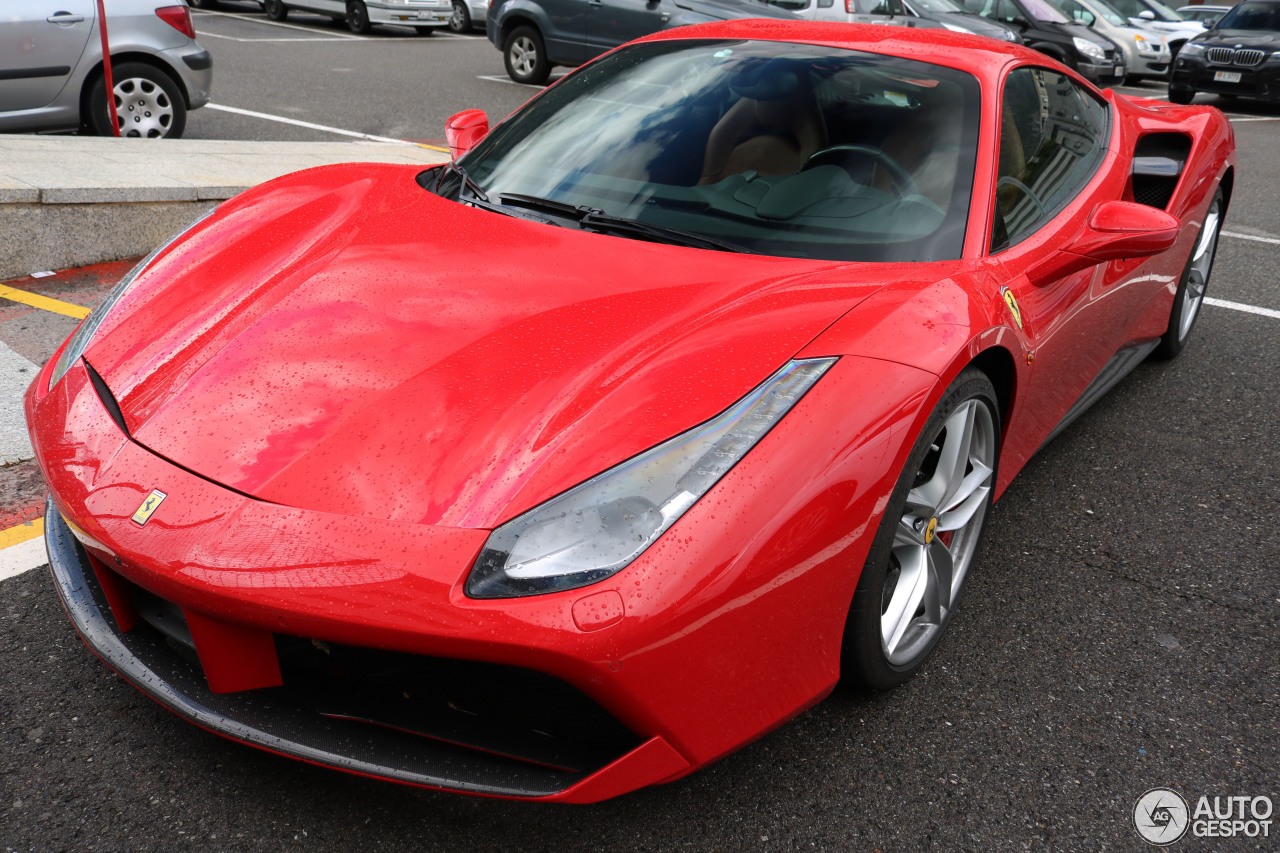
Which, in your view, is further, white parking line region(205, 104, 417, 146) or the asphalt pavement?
white parking line region(205, 104, 417, 146)

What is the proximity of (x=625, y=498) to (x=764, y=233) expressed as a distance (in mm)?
1006

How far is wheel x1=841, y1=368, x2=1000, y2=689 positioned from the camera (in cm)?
189

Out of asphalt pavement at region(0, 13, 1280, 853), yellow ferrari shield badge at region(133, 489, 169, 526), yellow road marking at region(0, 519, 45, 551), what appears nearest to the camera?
yellow ferrari shield badge at region(133, 489, 169, 526)

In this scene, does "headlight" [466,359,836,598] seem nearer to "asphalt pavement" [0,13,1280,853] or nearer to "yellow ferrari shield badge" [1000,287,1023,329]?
"asphalt pavement" [0,13,1280,853]

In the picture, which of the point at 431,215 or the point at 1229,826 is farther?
the point at 431,215

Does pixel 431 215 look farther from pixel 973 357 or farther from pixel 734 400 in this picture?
pixel 973 357

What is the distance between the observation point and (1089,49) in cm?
1291

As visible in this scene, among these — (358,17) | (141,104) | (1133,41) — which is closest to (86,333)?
(141,104)

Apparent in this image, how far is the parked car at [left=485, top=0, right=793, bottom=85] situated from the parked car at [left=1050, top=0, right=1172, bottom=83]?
7722mm

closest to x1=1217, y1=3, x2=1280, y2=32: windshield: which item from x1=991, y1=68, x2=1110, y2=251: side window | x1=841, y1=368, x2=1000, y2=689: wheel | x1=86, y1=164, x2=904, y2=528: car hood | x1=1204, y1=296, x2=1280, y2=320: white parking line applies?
x1=1204, y1=296, x2=1280, y2=320: white parking line

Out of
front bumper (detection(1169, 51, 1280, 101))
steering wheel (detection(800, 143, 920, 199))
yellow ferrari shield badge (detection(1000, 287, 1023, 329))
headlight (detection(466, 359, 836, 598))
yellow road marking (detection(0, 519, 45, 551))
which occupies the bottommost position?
front bumper (detection(1169, 51, 1280, 101))

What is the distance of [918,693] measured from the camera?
87.1 inches

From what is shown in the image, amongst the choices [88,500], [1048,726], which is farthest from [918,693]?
[88,500]

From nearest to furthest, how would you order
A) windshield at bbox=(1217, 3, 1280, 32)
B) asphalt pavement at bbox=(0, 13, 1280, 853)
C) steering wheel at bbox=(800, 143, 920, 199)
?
asphalt pavement at bbox=(0, 13, 1280, 853) → steering wheel at bbox=(800, 143, 920, 199) → windshield at bbox=(1217, 3, 1280, 32)
